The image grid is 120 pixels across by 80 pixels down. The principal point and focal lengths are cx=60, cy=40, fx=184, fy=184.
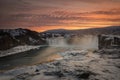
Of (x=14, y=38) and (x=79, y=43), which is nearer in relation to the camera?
(x=14, y=38)

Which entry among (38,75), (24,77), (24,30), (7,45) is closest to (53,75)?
(38,75)

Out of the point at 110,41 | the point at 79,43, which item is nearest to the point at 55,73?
the point at 110,41

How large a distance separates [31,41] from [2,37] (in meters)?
28.5

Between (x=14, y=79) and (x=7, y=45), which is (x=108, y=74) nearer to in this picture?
(x=14, y=79)

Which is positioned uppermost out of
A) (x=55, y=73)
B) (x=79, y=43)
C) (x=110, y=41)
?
(x=110, y=41)

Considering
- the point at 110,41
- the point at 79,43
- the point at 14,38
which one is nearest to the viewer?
the point at 110,41

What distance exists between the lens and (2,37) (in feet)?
249

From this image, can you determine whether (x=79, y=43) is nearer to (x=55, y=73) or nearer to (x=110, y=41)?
(x=110, y=41)

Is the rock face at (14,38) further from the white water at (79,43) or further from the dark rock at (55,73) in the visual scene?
the dark rock at (55,73)

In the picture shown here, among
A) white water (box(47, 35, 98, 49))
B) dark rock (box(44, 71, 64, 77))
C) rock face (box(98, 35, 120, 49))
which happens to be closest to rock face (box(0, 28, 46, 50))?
white water (box(47, 35, 98, 49))

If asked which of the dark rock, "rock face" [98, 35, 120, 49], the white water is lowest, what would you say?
the white water

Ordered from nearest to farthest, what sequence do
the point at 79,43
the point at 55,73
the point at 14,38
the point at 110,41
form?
the point at 55,73 < the point at 110,41 < the point at 14,38 < the point at 79,43

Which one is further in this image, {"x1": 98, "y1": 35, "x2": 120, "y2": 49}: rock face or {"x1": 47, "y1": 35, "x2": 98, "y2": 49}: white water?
{"x1": 47, "y1": 35, "x2": 98, "y2": 49}: white water

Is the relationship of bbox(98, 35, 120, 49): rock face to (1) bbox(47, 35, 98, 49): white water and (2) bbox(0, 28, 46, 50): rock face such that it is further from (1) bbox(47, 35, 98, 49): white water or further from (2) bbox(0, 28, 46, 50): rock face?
(2) bbox(0, 28, 46, 50): rock face
